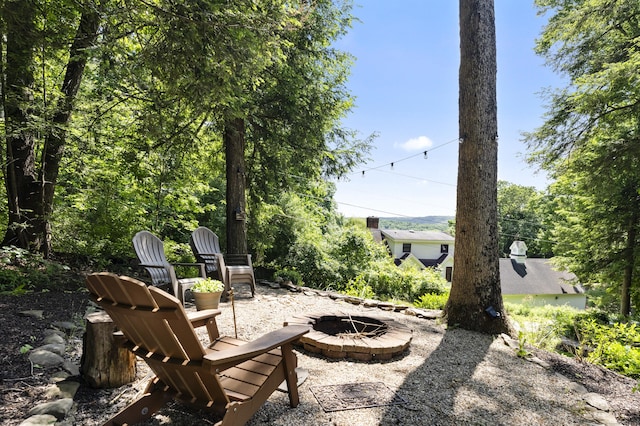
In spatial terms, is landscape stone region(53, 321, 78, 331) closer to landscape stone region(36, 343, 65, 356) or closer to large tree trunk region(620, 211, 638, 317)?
landscape stone region(36, 343, 65, 356)

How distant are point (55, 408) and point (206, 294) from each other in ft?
6.37

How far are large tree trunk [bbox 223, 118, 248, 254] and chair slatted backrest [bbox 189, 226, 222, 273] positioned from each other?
87 centimetres

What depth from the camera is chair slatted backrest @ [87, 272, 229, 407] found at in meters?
1.44

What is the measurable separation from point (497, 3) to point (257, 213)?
573 cm

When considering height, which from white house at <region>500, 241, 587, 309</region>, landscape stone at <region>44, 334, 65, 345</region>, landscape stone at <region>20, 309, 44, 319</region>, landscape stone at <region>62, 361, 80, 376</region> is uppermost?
landscape stone at <region>20, 309, 44, 319</region>

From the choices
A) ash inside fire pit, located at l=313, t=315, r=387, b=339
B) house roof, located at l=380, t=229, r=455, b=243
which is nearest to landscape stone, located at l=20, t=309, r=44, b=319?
ash inside fire pit, located at l=313, t=315, r=387, b=339

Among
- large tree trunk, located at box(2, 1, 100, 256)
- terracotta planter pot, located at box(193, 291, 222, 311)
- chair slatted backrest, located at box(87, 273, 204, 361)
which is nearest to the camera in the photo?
chair slatted backrest, located at box(87, 273, 204, 361)

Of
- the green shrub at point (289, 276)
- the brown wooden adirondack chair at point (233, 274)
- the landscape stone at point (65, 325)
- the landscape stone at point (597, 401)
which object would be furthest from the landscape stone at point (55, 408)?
the green shrub at point (289, 276)

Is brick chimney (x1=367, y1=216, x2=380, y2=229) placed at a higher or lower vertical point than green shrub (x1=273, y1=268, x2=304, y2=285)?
higher

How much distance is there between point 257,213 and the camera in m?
8.15

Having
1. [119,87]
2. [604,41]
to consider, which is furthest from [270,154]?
[604,41]

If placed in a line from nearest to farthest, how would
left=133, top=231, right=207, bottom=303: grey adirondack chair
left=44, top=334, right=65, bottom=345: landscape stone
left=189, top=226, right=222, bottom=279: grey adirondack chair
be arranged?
1. left=44, top=334, right=65, bottom=345: landscape stone
2. left=133, top=231, right=207, bottom=303: grey adirondack chair
3. left=189, top=226, right=222, bottom=279: grey adirondack chair

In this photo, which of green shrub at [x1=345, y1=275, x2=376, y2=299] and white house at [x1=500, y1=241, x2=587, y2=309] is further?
white house at [x1=500, y1=241, x2=587, y2=309]

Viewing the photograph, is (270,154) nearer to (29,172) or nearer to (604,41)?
(29,172)
